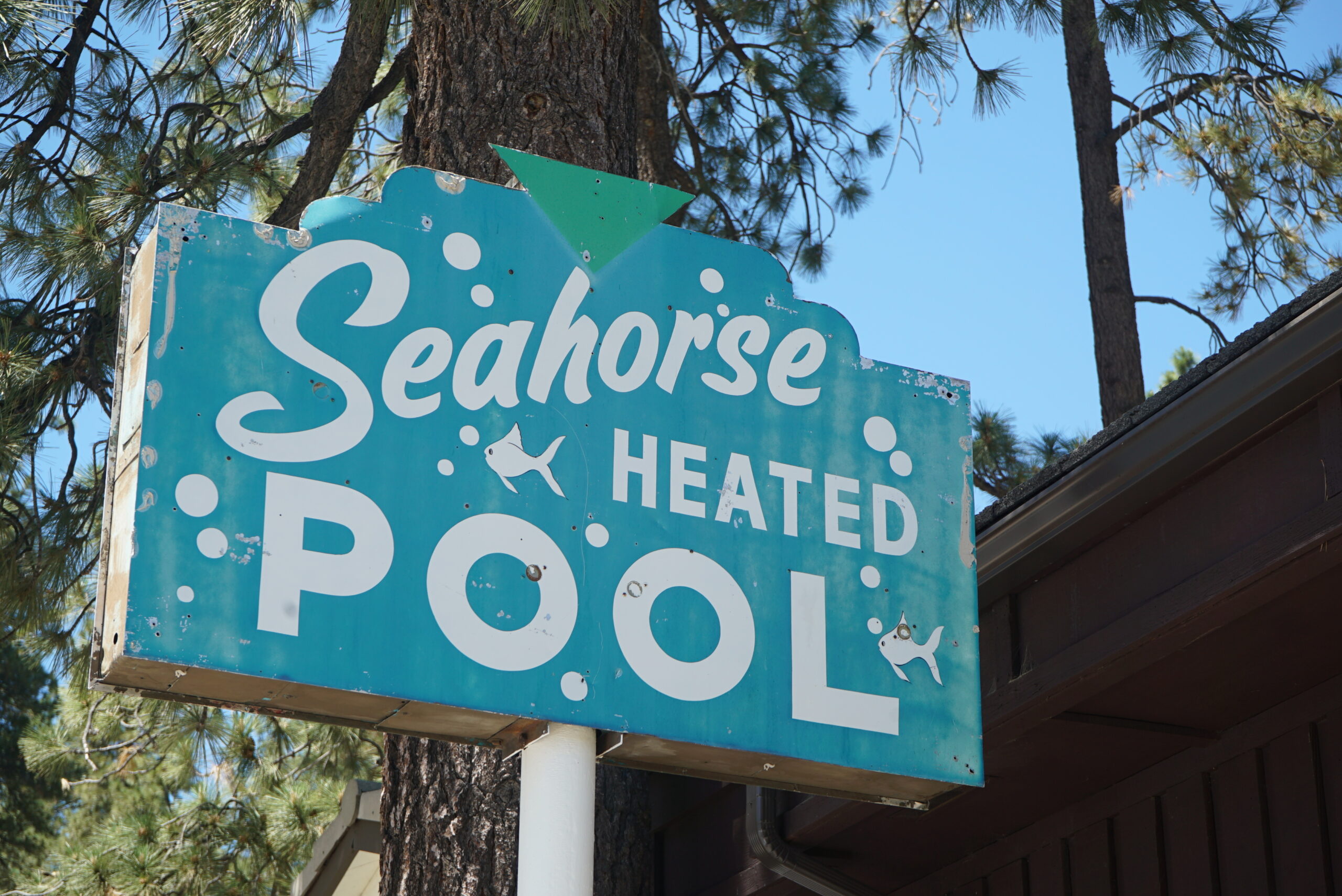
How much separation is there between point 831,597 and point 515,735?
62cm

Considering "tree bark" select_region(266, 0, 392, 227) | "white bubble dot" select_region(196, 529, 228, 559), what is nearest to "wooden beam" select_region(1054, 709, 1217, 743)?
"white bubble dot" select_region(196, 529, 228, 559)

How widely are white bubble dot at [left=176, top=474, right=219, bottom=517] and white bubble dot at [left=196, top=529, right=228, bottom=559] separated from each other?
30 mm

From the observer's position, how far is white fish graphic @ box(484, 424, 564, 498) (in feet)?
8.24

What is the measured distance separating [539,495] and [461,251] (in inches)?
18.3

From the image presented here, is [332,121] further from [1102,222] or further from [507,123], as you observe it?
[1102,222]

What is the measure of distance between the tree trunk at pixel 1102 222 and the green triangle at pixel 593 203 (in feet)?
24.7

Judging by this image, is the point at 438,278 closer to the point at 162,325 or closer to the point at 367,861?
the point at 162,325

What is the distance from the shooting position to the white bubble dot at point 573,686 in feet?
7.86

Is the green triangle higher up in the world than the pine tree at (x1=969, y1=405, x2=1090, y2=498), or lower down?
lower down

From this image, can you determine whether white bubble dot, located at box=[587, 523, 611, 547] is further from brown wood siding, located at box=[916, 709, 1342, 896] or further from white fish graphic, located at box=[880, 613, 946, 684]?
brown wood siding, located at box=[916, 709, 1342, 896]

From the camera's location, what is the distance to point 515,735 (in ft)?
Answer: 8.01

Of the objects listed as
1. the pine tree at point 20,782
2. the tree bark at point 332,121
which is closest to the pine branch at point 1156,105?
the tree bark at point 332,121

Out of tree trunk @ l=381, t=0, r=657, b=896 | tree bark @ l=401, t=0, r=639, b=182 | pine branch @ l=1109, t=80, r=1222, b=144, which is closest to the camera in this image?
tree trunk @ l=381, t=0, r=657, b=896

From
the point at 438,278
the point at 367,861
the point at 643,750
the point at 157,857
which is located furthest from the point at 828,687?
the point at 157,857
